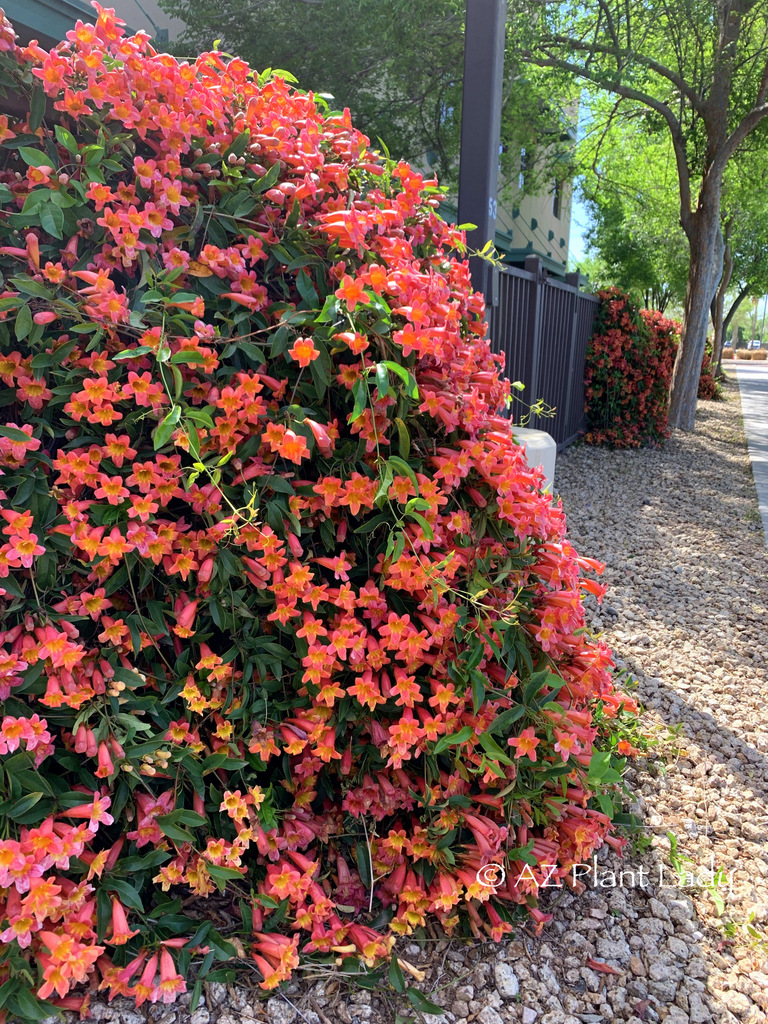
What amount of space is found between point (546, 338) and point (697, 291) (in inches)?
163

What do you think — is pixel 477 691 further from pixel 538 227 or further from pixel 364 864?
pixel 538 227

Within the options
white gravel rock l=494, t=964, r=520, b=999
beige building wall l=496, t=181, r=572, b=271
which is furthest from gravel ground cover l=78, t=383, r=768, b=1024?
beige building wall l=496, t=181, r=572, b=271

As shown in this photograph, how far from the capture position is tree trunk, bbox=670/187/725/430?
34.5ft

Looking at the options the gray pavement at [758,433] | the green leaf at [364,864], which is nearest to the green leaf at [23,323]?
the green leaf at [364,864]

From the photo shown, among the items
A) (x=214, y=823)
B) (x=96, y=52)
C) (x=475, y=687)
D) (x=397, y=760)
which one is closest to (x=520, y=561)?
(x=475, y=687)

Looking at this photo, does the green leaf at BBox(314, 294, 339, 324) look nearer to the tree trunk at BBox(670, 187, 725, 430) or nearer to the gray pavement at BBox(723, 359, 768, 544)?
the gray pavement at BBox(723, 359, 768, 544)

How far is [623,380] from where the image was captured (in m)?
10.1

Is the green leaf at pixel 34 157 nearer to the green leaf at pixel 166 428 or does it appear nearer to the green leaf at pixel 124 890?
the green leaf at pixel 166 428

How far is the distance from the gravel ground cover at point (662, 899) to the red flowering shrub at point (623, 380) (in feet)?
18.2

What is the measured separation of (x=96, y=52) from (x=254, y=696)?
145 cm

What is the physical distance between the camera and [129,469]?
5.39ft

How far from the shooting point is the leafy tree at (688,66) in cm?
896

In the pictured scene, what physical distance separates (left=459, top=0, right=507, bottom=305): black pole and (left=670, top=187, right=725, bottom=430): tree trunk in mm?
8278

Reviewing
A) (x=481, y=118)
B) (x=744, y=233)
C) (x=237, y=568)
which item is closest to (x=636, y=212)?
(x=744, y=233)
